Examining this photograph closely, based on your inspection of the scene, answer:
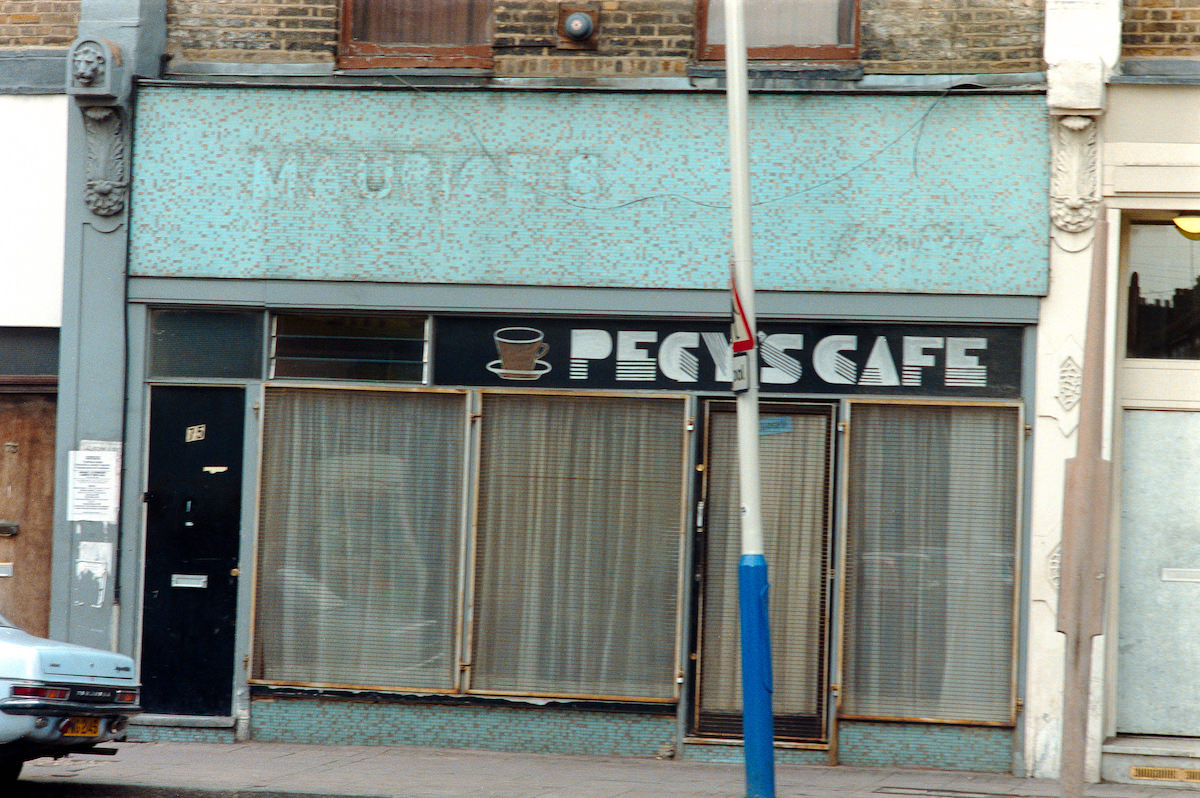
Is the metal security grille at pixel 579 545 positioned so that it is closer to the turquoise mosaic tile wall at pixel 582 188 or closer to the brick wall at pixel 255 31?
the turquoise mosaic tile wall at pixel 582 188

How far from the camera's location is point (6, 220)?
33.4 ft

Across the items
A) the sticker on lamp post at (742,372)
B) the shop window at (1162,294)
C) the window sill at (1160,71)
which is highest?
the window sill at (1160,71)

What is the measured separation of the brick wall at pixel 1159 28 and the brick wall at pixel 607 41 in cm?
324

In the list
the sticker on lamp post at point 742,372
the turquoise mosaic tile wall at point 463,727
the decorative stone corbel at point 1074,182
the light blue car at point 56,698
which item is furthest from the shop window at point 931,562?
the light blue car at point 56,698

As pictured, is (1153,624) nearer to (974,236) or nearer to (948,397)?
(948,397)

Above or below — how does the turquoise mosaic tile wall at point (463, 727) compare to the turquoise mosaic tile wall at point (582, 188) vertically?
below

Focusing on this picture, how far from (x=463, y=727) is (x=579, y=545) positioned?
5.40ft

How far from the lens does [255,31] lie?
33.3ft

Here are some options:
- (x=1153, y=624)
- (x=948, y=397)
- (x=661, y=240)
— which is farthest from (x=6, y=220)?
(x=1153, y=624)

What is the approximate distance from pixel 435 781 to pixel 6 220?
5.74 metres

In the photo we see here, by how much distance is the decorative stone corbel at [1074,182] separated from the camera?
9.16 metres

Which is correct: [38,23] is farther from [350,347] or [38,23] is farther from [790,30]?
[790,30]

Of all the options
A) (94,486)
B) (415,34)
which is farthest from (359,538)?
(415,34)

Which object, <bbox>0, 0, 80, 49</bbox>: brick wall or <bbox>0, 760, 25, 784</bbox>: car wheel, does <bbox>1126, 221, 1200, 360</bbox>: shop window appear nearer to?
<bbox>0, 760, 25, 784</bbox>: car wheel
